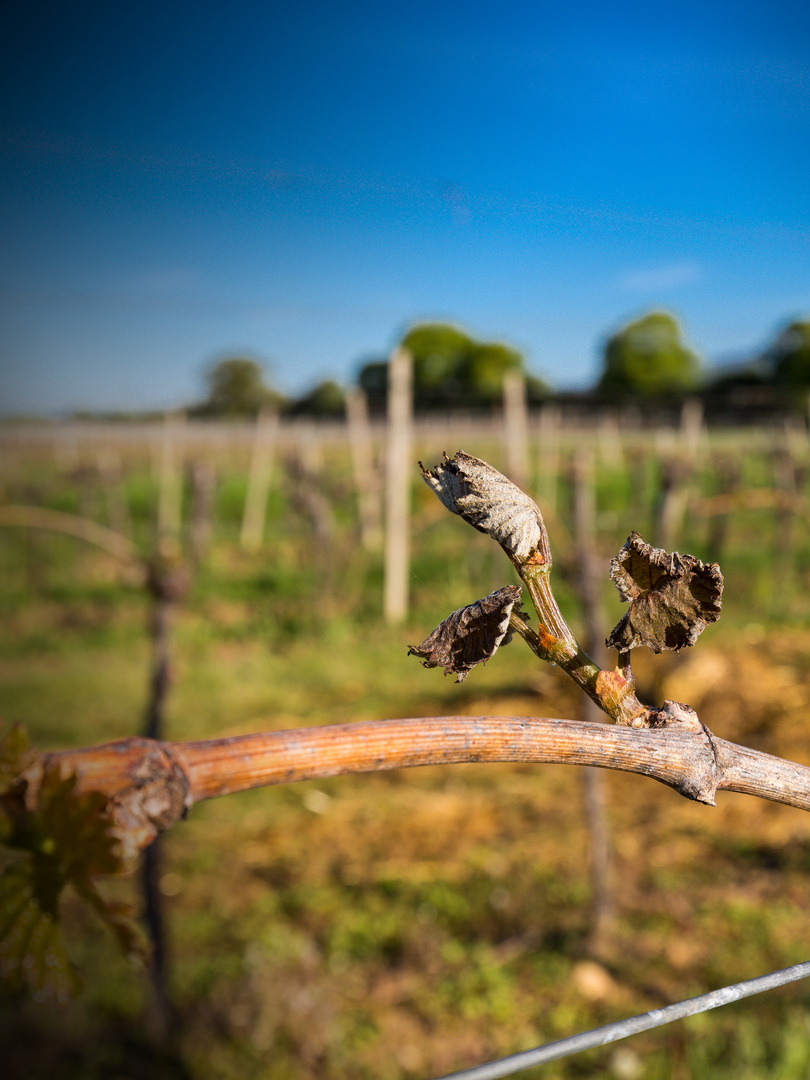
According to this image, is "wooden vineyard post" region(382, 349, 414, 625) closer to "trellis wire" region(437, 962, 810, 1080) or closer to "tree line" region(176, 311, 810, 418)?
"tree line" region(176, 311, 810, 418)

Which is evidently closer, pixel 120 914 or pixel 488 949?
pixel 120 914

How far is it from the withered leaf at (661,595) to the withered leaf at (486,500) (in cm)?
6

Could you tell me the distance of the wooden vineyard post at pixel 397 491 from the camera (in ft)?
24.3

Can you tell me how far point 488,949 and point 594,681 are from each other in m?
3.25

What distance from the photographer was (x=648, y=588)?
0.43 meters

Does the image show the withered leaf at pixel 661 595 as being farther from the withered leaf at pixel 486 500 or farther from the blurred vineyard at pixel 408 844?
the blurred vineyard at pixel 408 844

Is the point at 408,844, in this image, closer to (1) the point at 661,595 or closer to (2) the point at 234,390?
(1) the point at 661,595

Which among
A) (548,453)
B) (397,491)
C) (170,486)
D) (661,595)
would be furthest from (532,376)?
(661,595)

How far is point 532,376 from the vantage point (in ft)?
34.4

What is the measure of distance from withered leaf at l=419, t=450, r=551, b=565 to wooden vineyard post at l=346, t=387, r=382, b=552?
7.88 metres

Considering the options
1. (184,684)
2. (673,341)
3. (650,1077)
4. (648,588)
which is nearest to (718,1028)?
(650,1077)

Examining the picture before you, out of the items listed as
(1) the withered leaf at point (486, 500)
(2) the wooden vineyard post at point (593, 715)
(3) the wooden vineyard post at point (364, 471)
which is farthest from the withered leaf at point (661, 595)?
(3) the wooden vineyard post at point (364, 471)

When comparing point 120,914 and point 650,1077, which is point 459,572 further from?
point 120,914

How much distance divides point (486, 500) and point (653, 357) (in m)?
17.7
